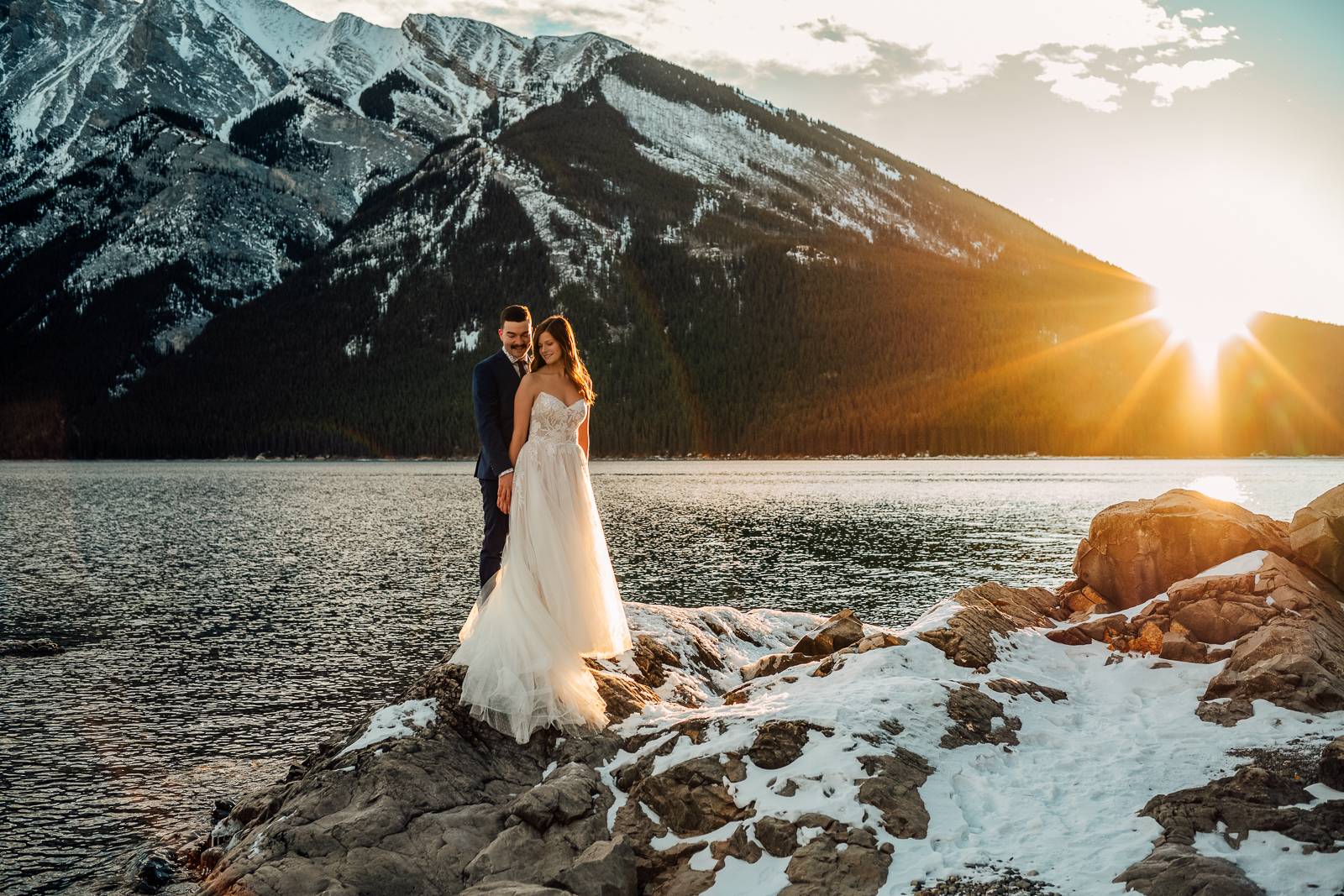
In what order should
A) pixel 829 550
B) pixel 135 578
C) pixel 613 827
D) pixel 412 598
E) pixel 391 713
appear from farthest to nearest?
pixel 829 550, pixel 135 578, pixel 412 598, pixel 391 713, pixel 613 827

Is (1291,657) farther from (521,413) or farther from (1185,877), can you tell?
(521,413)

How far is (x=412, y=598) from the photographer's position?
108 feet

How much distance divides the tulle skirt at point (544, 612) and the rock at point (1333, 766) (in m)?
6.76

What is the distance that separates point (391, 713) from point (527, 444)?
3483mm

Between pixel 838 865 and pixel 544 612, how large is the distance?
4208 mm

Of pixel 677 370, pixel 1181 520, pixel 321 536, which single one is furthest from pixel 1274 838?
pixel 677 370

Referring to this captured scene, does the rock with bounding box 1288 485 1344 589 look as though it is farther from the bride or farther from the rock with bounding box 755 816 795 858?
the bride

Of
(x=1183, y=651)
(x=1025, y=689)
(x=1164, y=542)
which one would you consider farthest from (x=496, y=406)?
(x=1164, y=542)

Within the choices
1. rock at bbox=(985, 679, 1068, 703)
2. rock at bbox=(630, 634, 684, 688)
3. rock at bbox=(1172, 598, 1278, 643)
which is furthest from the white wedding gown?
rock at bbox=(1172, 598, 1278, 643)

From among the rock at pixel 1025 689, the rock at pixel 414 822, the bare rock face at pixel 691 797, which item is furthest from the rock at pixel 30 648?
the rock at pixel 1025 689

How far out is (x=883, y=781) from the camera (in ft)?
25.5

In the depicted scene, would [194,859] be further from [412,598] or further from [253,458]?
[253,458]

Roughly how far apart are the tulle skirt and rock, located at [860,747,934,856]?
9.84 feet

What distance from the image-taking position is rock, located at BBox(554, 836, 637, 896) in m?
7.44
